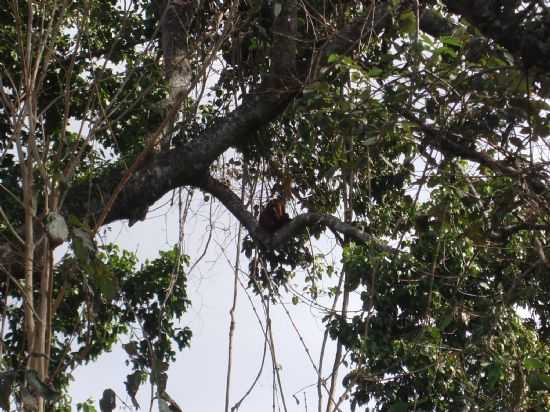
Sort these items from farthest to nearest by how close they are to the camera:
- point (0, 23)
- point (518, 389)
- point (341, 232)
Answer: point (0, 23)
point (341, 232)
point (518, 389)

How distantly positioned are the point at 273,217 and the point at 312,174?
1.45 feet

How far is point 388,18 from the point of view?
395 centimetres

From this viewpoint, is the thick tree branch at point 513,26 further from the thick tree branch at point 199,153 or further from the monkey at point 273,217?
the monkey at point 273,217

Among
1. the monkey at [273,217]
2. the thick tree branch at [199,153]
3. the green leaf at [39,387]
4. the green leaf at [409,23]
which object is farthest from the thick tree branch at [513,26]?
the monkey at [273,217]

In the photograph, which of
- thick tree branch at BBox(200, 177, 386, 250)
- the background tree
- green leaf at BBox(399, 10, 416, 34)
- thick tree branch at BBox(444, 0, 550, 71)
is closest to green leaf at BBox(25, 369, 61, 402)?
the background tree

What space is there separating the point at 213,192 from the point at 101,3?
1182mm

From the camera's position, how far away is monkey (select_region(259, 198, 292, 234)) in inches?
185

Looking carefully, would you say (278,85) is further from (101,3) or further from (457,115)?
(457,115)

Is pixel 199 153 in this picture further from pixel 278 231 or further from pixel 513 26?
pixel 513 26

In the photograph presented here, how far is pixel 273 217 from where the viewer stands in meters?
4.73

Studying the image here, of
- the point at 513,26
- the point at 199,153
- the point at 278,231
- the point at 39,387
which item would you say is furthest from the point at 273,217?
the point at 39,387

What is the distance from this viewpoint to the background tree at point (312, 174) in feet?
6.82

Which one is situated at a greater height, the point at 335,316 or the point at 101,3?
the point at 101,3

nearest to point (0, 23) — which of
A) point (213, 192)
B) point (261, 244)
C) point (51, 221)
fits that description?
point (213, 192)
